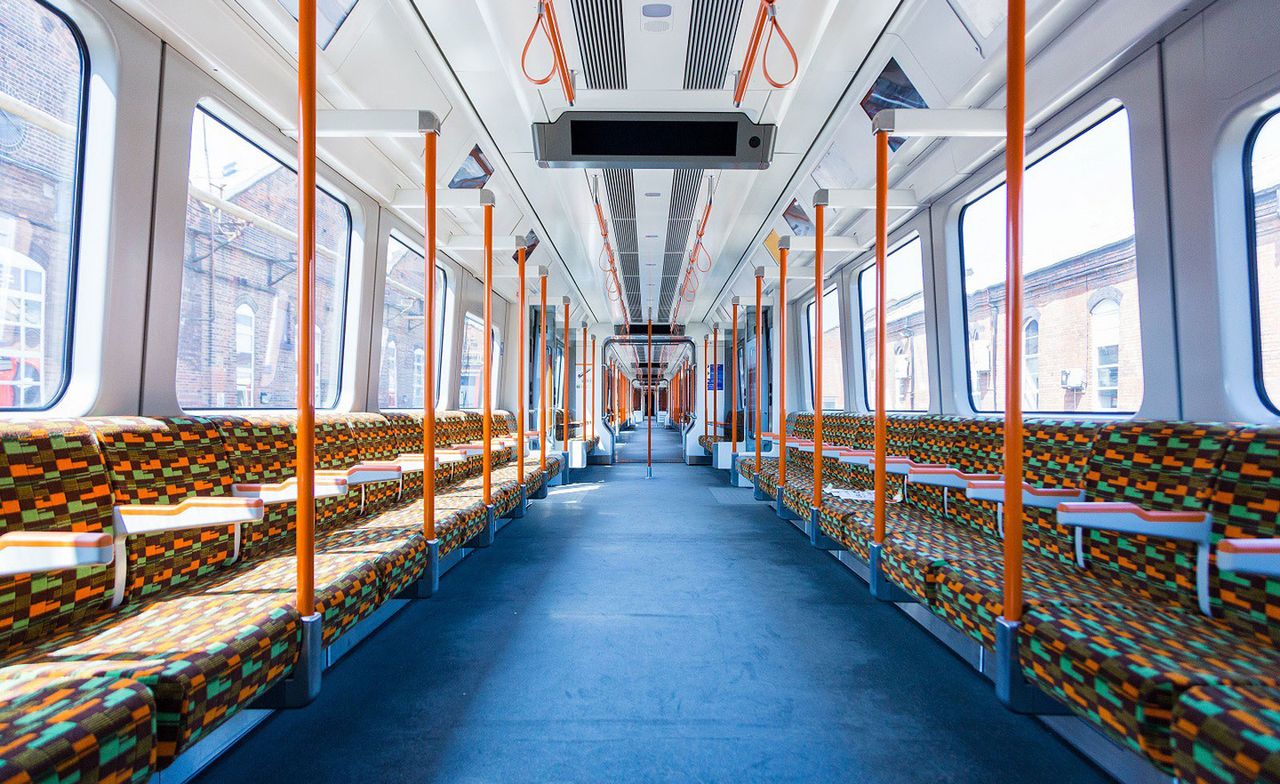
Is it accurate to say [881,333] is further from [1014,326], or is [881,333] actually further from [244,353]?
[244,353]

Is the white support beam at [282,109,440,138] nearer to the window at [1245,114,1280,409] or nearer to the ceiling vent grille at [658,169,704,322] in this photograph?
the ceiling vent grille at [658,169,704,322]

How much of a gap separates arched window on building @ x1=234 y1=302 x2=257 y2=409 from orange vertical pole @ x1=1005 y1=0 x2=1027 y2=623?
3.91m

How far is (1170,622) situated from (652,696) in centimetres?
181

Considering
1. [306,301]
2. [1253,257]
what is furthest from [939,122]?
[306,301]

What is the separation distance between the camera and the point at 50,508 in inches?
73.9

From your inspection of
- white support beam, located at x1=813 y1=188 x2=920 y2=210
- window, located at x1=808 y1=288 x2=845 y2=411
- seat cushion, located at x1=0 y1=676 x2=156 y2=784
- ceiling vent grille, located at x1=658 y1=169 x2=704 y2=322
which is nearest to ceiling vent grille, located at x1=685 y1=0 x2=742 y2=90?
white support beam, located at x1=813 y1=188 x2=920 y2=210

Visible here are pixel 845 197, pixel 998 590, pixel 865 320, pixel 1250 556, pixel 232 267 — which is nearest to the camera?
pixel 1250 556

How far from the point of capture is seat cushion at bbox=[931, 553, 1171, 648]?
198cm

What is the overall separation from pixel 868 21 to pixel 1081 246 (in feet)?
5.91

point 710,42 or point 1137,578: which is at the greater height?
point 710,42

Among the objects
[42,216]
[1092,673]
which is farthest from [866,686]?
[42,216]

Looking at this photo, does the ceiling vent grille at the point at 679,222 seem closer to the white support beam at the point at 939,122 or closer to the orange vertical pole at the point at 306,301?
the white support beam at the point at 939,122

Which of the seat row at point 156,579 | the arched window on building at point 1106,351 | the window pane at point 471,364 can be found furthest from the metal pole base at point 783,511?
the window pane at point 471,364

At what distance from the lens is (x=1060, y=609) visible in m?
1.85
